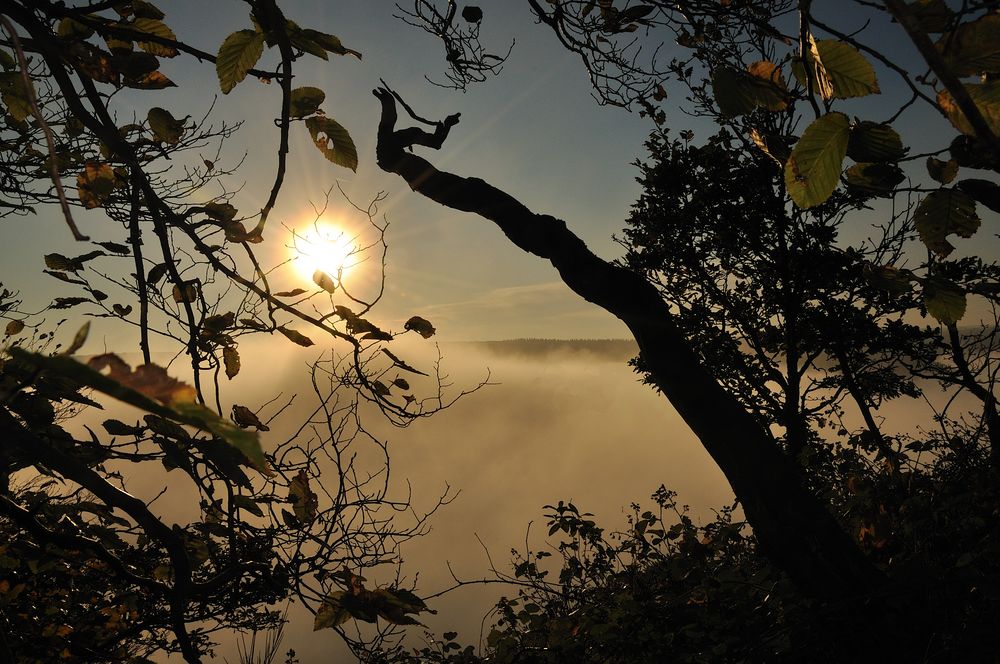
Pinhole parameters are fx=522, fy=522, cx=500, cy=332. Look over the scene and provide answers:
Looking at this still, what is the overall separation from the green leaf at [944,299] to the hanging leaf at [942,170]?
7.5 inches

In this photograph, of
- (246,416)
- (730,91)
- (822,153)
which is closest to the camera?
(822,153)

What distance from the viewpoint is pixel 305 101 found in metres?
1.64

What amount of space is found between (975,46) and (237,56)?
1563 mm

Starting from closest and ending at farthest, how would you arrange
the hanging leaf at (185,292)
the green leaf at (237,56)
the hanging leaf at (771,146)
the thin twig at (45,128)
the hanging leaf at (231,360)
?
the thin twig at (45,128), the hanging leaf at (771,146), the green leaf at (237,56), the hanging leaf at (185,292), the hanging leaf at (231,360)

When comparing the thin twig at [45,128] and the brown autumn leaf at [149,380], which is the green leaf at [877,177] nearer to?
the brown autumn leaf at [149,380]

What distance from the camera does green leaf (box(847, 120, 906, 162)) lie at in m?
0.82

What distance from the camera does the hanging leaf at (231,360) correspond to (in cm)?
248

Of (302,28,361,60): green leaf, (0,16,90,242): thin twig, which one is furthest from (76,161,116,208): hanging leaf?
(0,16,90,242): thin twig

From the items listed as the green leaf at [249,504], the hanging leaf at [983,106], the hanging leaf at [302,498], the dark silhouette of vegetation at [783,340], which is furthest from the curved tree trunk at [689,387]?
the hanging leaf at [983,106]

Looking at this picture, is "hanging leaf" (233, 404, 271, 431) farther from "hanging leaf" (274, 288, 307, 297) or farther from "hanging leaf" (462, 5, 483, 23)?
"hanging leaf" (462, 5, 483, 23)

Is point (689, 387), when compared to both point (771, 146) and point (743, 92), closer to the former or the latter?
point (771, 146)

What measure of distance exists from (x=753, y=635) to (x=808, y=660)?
2.63ft

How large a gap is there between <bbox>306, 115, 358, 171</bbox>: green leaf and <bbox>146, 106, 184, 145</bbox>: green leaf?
0.69 meters

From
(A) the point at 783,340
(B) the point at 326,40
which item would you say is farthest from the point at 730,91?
(A) the point at 783,340
